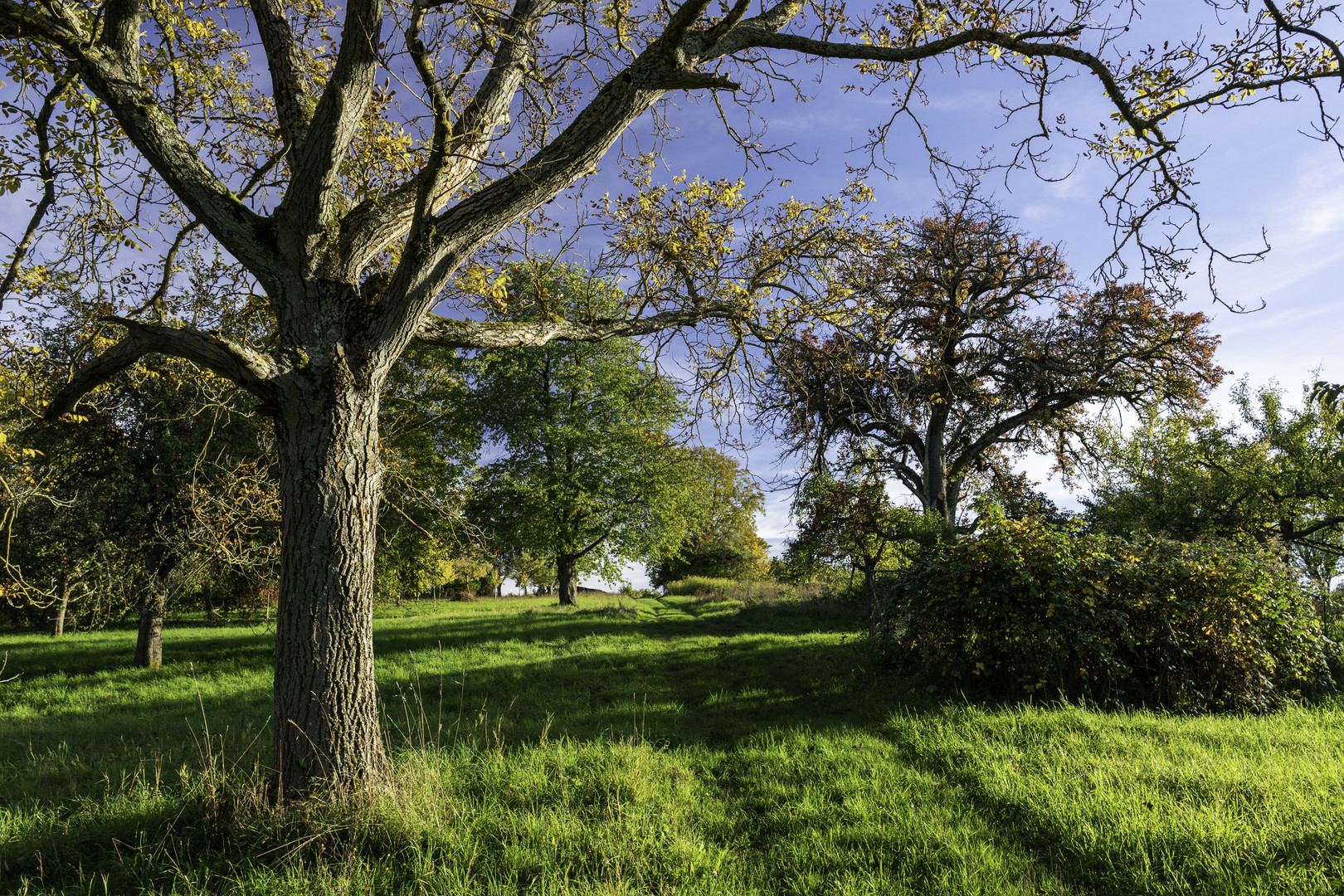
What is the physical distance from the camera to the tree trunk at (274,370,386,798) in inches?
160

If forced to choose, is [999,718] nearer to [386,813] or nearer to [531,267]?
[386,813]

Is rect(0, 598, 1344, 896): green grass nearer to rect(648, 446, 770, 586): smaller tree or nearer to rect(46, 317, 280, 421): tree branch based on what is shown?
rect(46, 317, 280, 421): tree branch

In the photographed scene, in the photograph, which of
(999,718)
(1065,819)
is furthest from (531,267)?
(999,718)

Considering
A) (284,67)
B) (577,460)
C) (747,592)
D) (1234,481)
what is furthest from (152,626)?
(1234,481)

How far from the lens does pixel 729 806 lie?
4820 millimetres

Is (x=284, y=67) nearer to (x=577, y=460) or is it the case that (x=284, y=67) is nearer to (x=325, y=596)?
(x=325, y=596)

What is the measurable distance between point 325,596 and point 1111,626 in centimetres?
894

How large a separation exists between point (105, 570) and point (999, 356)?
70.3 feet

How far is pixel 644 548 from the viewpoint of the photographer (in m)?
20.6

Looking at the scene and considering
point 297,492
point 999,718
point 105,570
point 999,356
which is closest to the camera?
point 297,492

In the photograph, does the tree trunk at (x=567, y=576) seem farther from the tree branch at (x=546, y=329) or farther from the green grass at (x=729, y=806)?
the tree branch at (x=546, y=329)

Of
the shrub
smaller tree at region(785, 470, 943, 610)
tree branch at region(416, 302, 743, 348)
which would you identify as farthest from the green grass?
smaller tree at region(785, 470, 943, 610)

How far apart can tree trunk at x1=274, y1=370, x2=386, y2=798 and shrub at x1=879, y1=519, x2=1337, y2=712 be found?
6921mm

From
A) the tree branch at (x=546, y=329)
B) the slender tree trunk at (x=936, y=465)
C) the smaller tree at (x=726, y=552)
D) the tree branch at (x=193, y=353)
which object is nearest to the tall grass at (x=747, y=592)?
the smaller tree at (x=726, y=552)
